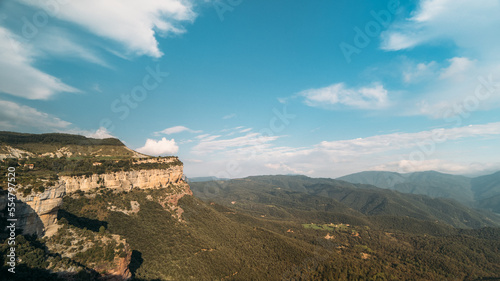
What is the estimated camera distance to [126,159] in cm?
7744

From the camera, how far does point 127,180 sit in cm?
7106

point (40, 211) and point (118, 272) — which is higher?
point (40, 211)

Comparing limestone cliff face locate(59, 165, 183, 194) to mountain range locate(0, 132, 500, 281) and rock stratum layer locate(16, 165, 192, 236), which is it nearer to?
rock stratum layer locate(16, 165, 192, 236)

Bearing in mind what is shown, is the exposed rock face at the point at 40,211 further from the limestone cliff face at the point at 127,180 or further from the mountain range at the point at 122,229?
the limestone cliff face at the point at 127,180

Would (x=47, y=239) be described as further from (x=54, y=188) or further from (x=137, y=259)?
(x=137, y=259)

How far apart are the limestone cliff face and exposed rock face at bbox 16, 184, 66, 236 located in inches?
667

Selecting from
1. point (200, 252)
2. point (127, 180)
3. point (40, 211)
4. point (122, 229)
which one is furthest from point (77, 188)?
point (200, 252)

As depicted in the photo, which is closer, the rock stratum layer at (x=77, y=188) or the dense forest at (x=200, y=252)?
the rock stratum layer at (x=77, y=188)

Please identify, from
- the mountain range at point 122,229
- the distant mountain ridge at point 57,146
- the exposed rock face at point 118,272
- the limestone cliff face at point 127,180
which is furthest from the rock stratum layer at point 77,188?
the distant mountain ridge at point 57,146

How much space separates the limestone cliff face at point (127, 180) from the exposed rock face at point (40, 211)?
1694 cm

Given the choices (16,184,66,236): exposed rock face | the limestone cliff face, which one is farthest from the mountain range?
the limestone cliff face

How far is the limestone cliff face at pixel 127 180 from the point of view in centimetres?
5878

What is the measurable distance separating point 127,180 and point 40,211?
39.2m

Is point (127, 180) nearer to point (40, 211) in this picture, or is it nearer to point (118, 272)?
point (40, 211)
